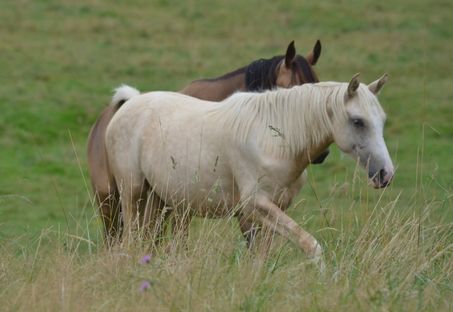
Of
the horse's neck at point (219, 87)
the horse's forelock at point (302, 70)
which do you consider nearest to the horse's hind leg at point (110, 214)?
the horse's neck at point (219, 87)

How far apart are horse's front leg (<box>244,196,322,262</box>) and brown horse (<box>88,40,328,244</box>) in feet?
6.18

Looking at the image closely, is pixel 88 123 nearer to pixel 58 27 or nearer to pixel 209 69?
pixel 209 69

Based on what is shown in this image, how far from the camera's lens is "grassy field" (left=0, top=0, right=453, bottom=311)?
6172 mm

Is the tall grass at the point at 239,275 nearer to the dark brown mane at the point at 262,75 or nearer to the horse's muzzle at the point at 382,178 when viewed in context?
the horse's muzzle at the point at 382,178

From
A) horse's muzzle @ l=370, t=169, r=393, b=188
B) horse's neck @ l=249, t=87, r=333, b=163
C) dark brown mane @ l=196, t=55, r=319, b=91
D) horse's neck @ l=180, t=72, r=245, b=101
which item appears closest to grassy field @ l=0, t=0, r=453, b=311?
horse's muzzle @ l=370, t=169, r=393, b=188

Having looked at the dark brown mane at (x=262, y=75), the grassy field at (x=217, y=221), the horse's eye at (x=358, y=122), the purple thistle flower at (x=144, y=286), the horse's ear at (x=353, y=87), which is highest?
the horse's ear at (x=353, y=87)

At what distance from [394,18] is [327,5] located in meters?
1.67

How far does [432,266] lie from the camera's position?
6.92m

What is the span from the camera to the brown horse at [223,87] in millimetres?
9688

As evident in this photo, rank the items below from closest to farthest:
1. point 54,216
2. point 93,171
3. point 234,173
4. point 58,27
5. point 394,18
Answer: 1. point 234,173
2. point 93,171
3. point 54,216
4. point 58,27
5. point 394,18

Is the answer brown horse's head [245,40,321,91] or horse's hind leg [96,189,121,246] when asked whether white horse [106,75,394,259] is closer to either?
horse's hind leg [96,189,121,246]

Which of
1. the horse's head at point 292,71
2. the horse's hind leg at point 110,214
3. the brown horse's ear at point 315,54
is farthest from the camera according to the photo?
the brown horse's ear at point 315,54

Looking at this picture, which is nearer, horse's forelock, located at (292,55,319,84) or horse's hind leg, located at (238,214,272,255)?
horse's hind leg, located at (238,214,272,255)

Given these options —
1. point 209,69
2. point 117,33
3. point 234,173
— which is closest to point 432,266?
point 234,173
